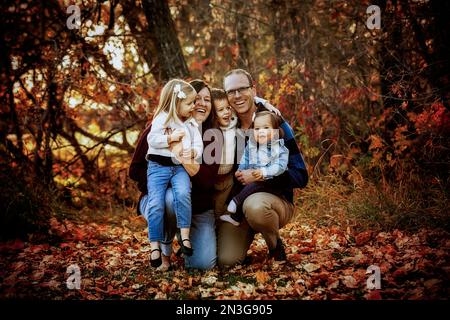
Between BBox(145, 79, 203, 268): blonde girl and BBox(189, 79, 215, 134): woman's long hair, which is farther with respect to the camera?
BBox(189, 79, 215, 134): woman's long hair

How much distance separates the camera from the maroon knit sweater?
13.4 ft

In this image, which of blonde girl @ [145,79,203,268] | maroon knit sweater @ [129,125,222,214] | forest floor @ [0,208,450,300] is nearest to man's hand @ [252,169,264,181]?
maroon knit sweater @ [129,125,222,214]

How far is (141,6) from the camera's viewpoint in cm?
725

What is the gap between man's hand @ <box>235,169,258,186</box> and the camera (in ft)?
13.0

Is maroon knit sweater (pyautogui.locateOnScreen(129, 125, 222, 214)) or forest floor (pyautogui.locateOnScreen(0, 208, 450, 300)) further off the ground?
maroon knit sweater (pyautogui.locateOnScreen(129, 125, 222, 214))

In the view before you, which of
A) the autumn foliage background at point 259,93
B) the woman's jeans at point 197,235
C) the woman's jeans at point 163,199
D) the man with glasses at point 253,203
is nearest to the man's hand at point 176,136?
the woman's jeans at point 163,199

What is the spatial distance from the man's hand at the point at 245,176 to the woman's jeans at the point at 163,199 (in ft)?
1.53

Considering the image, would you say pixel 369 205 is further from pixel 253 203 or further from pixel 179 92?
pixel 179 92

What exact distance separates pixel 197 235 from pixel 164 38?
3890 mm

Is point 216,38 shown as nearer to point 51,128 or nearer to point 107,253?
point 51,128

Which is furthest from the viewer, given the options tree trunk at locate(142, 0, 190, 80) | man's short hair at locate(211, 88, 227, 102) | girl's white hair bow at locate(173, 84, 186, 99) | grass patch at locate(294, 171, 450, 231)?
tree trunk at locate(142, 0, 190, 80)

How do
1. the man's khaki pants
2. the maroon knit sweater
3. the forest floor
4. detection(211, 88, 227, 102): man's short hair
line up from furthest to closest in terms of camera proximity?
1. detection(211, 88, 227, 102): man's short hair
2. the maroon knit sweater
3. the man's khaki pants
4. the forest floor

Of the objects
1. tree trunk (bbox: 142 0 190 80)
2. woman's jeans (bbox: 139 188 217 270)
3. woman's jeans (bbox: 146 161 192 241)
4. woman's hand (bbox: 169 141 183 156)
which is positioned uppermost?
tree trunk (bbox: 142 0 190 80)

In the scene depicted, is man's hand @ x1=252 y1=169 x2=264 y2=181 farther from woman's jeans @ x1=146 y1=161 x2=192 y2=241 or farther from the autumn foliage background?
the autumn foliage background
